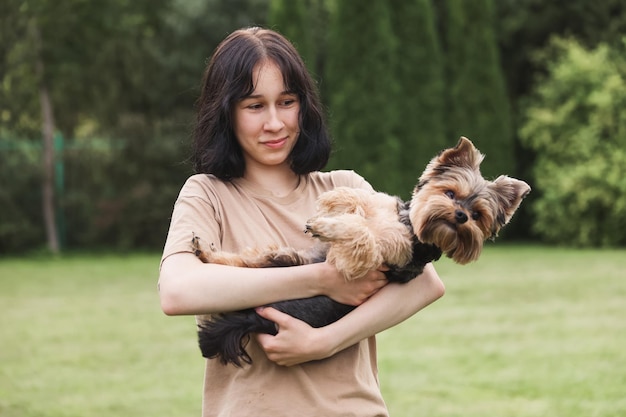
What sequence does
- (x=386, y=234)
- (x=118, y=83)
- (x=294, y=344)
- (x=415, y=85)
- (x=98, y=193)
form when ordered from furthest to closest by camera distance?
1. (x=118, y=83)
2. (x=415, y=85)
3. (x=98, y=193)
4. (x=386, y=234)
5. (x=294, y=344)

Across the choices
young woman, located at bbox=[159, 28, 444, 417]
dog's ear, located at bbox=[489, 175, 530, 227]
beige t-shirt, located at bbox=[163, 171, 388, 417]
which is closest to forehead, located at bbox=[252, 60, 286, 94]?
young woman, located at bbox=[159, 28, 444, 417]

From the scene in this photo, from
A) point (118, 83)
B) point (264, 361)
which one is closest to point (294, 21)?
point (118, 83)

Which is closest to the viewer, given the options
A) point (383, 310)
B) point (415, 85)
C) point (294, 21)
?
point (383, 310)

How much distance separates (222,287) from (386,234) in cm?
71

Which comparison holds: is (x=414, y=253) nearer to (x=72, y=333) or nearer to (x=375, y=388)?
(x=375, y=388)

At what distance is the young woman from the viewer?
262 centimetres

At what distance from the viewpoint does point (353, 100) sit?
21.5 m

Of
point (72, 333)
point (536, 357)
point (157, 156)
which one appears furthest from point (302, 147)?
point (157, 156)

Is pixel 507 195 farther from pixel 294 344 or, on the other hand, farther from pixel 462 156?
pixel 294 344

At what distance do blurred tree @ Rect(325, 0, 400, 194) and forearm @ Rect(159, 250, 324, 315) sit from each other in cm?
1876

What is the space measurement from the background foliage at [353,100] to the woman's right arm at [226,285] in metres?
17.6

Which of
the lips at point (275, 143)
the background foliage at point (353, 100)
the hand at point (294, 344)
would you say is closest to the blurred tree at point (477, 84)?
the background foliage at point (353, 100)

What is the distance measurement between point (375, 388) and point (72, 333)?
873 centimetres

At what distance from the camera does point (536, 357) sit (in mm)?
9094
